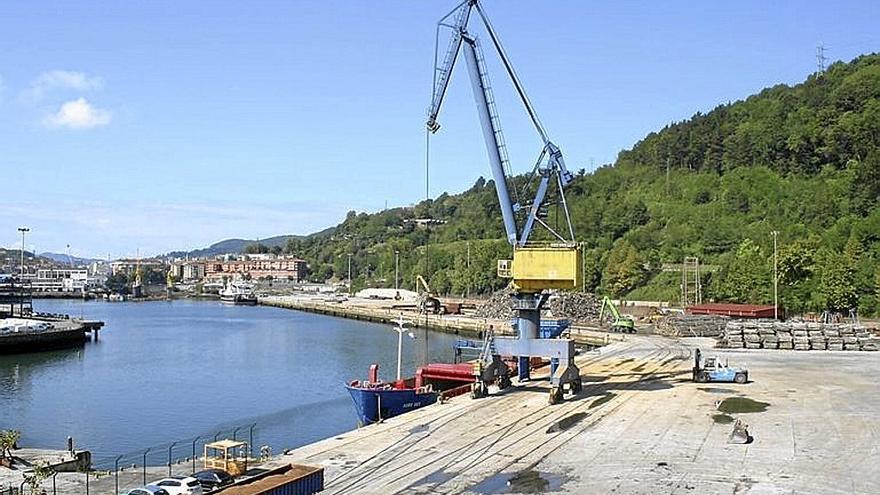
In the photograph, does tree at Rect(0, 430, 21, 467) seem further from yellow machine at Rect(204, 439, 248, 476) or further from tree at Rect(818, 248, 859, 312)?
tree at Rect(818, 248, 859, 312)

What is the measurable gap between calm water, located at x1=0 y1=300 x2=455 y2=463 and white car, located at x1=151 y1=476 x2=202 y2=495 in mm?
13889

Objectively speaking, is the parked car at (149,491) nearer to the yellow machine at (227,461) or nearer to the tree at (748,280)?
the yellow machine at (227,461)

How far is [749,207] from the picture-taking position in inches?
4535

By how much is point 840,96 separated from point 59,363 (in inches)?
4062

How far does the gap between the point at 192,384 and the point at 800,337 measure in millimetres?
38079

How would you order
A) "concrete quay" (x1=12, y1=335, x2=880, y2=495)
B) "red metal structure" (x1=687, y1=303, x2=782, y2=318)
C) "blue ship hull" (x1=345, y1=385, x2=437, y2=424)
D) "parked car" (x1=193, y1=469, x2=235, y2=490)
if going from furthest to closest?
"red metal structure" (x1=687, y1=303, x2=782, y2=318) < "blue ship hull" (x1=345, y1=385, x2=437, y2=424) < "concrete quay" (x1=12, y1=335, x2=880, y2=495) < "parked car" (x1=193, y1=469, x2=235, y2=490)

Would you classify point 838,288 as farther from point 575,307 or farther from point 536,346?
point 536,346

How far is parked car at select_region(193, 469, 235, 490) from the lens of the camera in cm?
2078

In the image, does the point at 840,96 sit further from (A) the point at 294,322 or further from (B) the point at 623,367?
(B) the point at 623,367

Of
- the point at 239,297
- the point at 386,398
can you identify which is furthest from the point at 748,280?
the point at 239,297

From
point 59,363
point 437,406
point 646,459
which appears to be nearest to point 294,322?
point 59,363

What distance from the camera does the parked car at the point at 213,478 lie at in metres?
20.8

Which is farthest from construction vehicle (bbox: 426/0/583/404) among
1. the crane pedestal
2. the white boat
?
the white boat

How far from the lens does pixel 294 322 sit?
396ft
